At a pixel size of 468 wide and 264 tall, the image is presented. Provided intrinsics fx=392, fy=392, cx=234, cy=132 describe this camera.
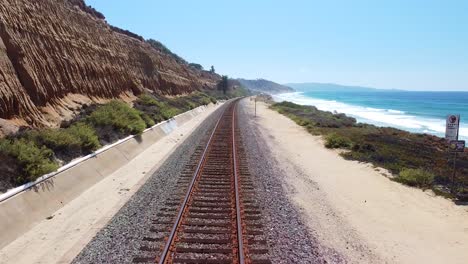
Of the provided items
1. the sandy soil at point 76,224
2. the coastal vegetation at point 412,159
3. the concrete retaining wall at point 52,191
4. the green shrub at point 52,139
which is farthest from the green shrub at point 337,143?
the green shrub at point 52,139

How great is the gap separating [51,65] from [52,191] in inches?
510

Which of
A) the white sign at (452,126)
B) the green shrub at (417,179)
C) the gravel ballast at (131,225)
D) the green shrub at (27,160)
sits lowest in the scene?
the green shrub at (417,179)

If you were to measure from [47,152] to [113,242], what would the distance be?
5916mm

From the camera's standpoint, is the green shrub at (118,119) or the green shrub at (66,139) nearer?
the green shrub at (66,139)

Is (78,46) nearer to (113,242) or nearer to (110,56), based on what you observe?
(110,56)

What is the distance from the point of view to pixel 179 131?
31141 mm

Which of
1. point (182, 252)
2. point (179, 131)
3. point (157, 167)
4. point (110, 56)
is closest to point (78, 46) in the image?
point (110, 56)

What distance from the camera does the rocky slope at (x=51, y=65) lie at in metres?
16.8

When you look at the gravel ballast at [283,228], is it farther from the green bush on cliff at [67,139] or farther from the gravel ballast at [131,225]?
the green bush on cliff at [67,139]

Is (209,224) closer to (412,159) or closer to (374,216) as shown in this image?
(374,216)

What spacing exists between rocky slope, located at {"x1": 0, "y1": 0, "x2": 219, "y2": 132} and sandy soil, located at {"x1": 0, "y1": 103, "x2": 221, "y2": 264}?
4666mm

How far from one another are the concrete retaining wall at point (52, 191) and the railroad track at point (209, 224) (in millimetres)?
3117

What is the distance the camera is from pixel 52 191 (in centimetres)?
1133

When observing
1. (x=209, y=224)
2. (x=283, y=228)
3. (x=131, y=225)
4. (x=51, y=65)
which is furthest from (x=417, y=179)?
(x=51, y=65)
